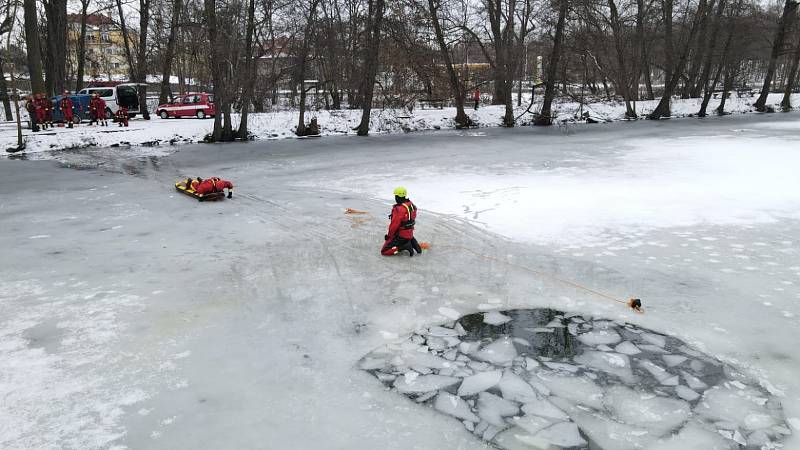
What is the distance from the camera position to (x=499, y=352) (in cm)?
481

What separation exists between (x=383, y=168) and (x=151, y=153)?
843 cm

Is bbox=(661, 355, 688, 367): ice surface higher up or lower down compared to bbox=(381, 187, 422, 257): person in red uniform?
lower down

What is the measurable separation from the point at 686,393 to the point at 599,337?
1.02m

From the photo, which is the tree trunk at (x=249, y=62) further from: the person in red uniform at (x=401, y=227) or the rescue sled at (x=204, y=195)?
the person in red uniform at (x=401, y=227)

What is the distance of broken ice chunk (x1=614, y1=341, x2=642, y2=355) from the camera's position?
15.7 feet

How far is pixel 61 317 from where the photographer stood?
5.48 metres

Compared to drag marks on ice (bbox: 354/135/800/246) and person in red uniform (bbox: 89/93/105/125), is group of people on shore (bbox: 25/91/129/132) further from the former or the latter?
drag marks on ice (bbox: 354/135/800/246)

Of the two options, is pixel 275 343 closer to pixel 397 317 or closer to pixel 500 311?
pixel 397 317

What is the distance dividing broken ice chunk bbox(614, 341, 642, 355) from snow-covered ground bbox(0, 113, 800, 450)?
1.76 ft

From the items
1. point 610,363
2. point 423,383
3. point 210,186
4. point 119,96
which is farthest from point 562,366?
point 119,96

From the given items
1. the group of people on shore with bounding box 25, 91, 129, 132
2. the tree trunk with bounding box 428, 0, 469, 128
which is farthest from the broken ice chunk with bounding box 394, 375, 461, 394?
the tree trunk with bounding box 428, 0, 469, 128

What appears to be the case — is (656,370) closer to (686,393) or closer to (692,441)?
(686,393)

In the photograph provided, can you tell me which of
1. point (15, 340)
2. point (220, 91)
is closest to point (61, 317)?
point (15, 340)

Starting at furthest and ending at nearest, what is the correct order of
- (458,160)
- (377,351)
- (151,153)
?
(151,153) < (458,160) < (377,351)
